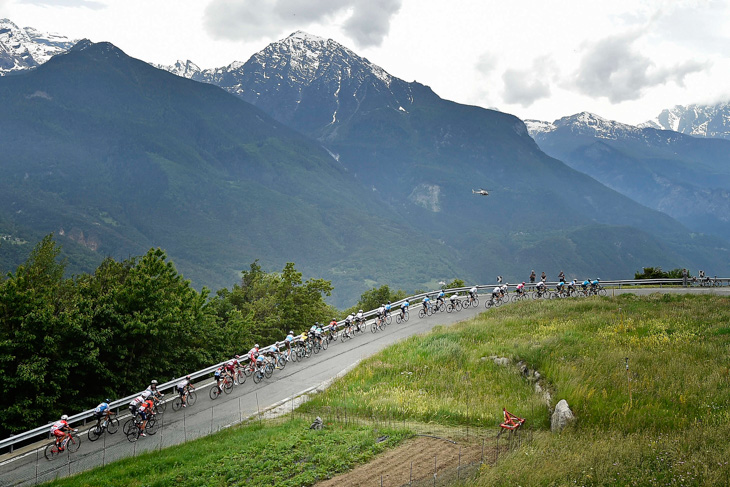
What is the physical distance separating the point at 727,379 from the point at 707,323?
10.8 metres

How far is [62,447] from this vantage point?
20500mm

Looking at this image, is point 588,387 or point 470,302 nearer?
point 588,387

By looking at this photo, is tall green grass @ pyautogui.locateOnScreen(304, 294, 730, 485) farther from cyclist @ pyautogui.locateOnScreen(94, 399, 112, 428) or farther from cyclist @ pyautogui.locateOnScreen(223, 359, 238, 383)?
cyclist @ pyautogui.locateOnScreen(94, 399, 112, 428)

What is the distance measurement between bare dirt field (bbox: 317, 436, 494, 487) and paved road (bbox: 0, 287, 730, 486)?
9387mm

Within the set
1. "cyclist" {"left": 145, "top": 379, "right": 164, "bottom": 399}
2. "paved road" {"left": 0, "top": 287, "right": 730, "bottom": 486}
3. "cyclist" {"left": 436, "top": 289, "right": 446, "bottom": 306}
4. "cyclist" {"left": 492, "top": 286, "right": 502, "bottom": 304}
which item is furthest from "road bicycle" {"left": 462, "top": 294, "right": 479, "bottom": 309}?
"cyclist" {"left": 145, "top": 379, "right": 164, "bottom": 399}

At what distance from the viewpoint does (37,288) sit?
32406 mm

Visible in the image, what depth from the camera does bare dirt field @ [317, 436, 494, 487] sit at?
13422 mm

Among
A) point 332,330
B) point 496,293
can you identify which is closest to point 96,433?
point 332,330

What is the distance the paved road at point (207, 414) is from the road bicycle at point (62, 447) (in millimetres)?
240

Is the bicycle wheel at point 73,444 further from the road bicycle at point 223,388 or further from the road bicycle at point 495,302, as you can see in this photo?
the road bicycle at point 495,302

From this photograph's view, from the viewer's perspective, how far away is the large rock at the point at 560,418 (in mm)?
15627

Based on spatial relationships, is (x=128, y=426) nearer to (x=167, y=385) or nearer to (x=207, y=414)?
(x=207, y=414)

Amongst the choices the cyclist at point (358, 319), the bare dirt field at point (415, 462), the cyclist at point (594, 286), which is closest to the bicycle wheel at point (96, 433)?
the bare dirt field at point (415, 462)

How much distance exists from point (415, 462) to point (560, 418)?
4.93 meters
